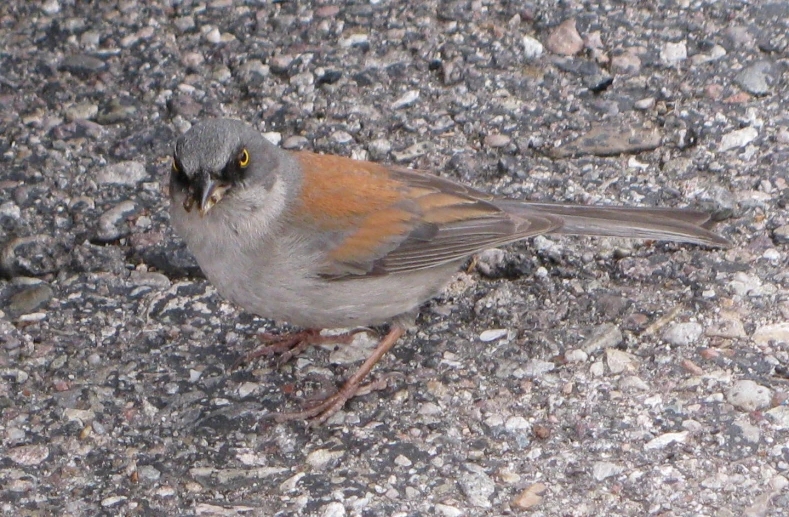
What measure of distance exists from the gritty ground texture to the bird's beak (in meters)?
0.74

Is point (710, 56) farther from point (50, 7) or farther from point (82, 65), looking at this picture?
point (50, 7)

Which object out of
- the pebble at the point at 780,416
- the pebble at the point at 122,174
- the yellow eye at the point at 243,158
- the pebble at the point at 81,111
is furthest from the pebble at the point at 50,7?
the pebble at the point at 780,416

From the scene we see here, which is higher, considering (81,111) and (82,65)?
(82,65)

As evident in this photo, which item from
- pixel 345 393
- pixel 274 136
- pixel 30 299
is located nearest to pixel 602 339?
pixel 345 393

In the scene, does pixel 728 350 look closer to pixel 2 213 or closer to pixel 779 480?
pixel 779 480

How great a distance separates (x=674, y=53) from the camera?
5793 millimetres

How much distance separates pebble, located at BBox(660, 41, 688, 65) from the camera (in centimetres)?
577

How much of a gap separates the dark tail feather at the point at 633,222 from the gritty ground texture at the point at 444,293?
222mm

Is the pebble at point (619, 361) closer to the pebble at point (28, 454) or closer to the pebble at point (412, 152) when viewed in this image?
the pebble at point (412, 152)

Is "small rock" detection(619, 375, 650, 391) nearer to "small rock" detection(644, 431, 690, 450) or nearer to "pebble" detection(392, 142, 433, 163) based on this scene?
"small rock" detection(644, 431, 690, 450)

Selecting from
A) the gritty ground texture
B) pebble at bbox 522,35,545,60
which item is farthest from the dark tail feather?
pebble at bbox 522,35,545,60

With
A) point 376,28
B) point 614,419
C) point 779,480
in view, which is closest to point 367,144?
point 376,28

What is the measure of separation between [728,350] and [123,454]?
2425 millimetres

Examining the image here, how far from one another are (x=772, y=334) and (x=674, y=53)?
2052 mm
